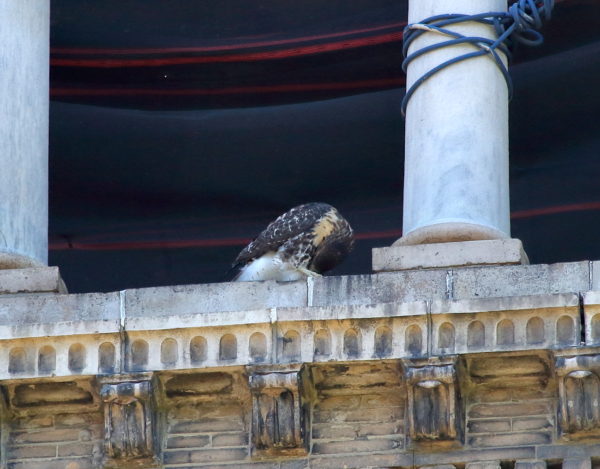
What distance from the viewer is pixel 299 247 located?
1795cm

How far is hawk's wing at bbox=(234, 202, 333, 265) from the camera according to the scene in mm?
18016

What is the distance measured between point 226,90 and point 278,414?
6823mm

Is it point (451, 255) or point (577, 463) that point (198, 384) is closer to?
point (451, 255)

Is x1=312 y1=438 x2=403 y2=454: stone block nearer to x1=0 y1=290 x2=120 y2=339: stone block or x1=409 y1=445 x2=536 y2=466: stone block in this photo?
x1=409 y1=445 x2=536 y2=466: stone block

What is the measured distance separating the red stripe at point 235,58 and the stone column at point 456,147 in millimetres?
3602

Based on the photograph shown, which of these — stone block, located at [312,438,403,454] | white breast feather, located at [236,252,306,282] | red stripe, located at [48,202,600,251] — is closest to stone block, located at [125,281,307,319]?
stone block, located at [312,438,403,454]

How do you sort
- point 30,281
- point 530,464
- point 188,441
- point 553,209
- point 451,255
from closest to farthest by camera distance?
point 530,464
point 188,441
point 451,255
point 30,281
point 553,209

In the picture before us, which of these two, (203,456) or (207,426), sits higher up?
(207,426)

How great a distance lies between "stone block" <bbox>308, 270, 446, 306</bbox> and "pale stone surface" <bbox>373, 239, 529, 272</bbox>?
0.92 feet

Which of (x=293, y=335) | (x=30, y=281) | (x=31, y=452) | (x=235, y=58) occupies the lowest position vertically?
(x=31, y=452)

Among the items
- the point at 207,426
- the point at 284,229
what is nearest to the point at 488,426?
the point at 207,426

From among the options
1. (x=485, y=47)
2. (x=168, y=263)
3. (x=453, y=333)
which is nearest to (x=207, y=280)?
(x=168, y=263)

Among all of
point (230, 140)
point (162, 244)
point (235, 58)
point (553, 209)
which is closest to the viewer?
point (553, 209)

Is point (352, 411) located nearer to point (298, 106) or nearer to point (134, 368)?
point (134, 368)
